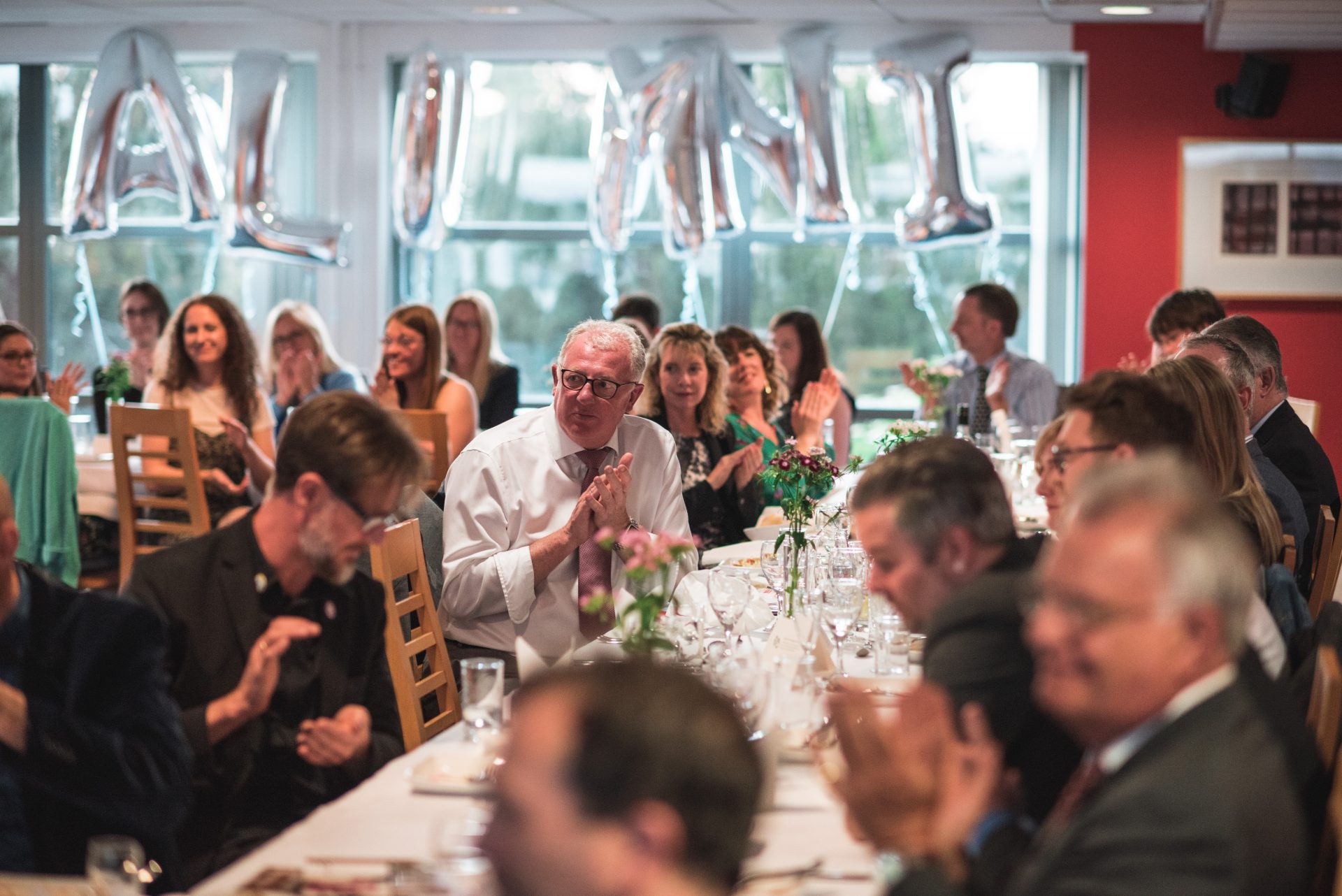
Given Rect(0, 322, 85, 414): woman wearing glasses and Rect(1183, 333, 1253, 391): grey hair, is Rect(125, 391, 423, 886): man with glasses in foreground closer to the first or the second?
Rect(1183, 333, 1253, 391): grey hair

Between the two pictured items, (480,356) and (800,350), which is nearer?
(800,350)

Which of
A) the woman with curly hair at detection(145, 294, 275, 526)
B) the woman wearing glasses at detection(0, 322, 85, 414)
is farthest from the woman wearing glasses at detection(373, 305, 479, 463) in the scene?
the woman wearing glasses at detection(0, 322, 85, 414)

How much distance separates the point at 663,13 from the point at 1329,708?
6954 mm

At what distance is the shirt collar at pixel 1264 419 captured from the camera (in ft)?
15.2

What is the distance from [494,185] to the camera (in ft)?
30.1

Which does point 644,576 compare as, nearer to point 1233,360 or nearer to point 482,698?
point 482,698

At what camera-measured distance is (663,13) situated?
26.9 ft

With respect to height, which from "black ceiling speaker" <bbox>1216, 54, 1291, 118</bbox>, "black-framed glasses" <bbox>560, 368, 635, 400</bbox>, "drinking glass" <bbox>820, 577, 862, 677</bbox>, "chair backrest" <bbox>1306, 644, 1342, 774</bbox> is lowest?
"drinking glass" <bbox>820, 577, 862, 677</bbox>

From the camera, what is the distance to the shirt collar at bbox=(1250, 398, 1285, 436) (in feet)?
15.2

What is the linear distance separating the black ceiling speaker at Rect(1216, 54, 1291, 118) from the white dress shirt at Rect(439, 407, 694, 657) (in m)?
5.46

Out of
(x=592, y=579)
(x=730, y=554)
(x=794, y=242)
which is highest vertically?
(x=794, y=242)

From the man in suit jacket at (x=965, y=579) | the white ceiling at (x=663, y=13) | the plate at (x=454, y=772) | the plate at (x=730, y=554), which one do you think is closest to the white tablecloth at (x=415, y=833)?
the plate at (x=454, y=772)

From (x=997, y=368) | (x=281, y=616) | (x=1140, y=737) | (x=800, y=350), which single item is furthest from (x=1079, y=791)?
(x=997, y=368)

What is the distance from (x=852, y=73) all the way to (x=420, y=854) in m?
7.64
